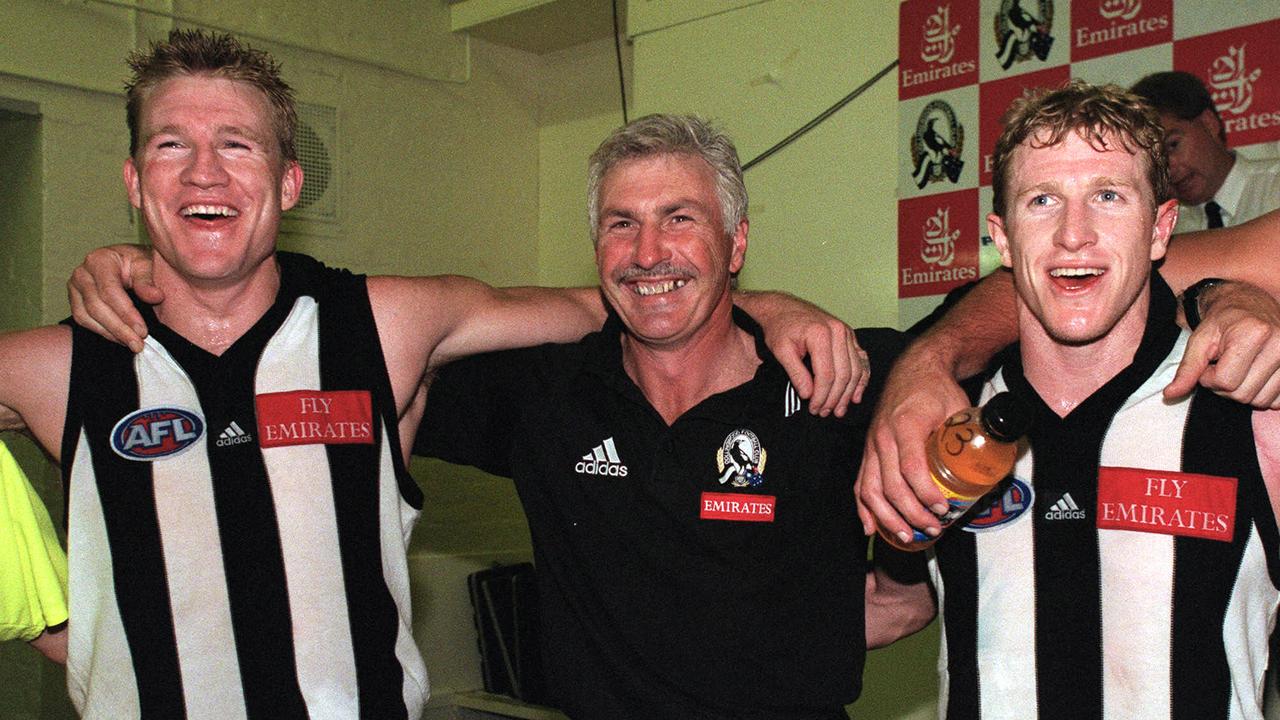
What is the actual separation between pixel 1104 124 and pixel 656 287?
73 cm

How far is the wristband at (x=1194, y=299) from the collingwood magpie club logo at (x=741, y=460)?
0.66m

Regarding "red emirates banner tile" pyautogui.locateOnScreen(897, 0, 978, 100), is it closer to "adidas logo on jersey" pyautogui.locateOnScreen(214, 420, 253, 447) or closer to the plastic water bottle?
the plastic water bottle

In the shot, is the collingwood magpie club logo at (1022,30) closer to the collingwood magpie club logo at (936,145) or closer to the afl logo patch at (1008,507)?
the collingwood magpie club logo at (936,145)

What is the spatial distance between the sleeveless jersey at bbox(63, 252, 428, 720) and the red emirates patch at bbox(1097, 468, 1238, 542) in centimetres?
107

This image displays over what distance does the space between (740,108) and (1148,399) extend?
265 centimetres

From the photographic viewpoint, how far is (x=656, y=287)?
1940 mm

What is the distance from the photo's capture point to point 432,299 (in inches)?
77.4

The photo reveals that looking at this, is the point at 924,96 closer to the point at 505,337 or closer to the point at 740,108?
the point at 740,108

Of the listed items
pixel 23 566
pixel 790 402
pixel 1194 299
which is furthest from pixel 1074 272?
→ pixel 23 566

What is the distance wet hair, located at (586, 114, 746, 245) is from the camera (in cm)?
201

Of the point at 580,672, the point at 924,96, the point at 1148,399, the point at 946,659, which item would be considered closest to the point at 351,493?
the point at 580,672

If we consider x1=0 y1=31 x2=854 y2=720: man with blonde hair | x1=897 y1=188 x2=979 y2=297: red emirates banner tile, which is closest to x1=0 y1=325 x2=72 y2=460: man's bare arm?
x1=0 y1=31 x2=854 y2=720: man with blonde hair

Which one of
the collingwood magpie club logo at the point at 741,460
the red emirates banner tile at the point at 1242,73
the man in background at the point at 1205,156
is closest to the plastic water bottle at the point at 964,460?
the collingwood magpie club logo at the point at 741,460

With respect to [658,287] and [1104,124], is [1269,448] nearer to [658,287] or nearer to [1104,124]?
[1104,124]
